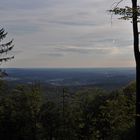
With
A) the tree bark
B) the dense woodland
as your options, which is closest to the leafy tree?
the dense woodland

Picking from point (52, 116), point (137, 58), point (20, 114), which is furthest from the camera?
point (52, 116)

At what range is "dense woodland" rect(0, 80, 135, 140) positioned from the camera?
2699 inches

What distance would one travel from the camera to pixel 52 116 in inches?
2923

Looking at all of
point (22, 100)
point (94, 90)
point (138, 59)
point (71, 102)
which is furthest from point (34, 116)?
point (138, 59)

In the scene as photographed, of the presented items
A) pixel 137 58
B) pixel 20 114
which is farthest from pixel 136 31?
pixel 20 114

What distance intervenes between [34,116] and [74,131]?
7047 mm

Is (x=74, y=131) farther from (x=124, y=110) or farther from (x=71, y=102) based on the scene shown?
(x=124, y=110)

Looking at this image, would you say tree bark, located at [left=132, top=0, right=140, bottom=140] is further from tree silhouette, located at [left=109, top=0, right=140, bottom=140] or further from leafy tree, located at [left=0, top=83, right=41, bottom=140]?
leafy tree, located at [left=0, top=83, right=41, bottom=140]

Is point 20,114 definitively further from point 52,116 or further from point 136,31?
point 136,31

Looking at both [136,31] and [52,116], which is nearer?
[136,31]

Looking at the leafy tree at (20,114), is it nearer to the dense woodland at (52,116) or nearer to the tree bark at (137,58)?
the dense woodland at (52,116)

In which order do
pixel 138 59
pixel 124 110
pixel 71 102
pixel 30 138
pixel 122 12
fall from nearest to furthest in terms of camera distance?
pixel 122 12 < pixel 138 59 < pixel 124 110 < pixel 30 138 < pixel 71 102

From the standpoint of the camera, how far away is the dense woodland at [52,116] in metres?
68.6

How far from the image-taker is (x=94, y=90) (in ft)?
263
